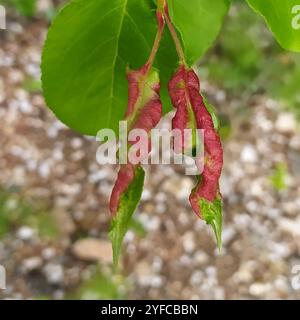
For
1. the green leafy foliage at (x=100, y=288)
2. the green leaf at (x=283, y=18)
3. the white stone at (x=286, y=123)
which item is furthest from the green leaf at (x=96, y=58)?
the white stone at (x=286, y=123)

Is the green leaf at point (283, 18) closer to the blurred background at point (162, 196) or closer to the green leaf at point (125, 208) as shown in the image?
the green leaf at point (125, 208)

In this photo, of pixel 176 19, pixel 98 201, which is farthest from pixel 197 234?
pixel 176 19

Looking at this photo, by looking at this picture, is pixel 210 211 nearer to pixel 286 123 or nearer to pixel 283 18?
pixel 283 18

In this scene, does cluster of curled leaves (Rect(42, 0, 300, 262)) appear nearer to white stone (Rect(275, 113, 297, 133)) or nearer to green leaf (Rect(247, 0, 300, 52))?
green leaf (Rect(247, 0, 300, 52))

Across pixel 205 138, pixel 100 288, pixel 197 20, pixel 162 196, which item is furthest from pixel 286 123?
pixel 205 138

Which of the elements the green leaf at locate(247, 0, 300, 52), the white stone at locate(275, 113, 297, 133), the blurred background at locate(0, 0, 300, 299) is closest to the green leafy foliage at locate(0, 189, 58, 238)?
the blurred background at locate(0, 0, 300, 299)

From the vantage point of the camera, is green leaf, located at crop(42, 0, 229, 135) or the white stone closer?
green leaf, located at crop(42, 0, 229, 135)
